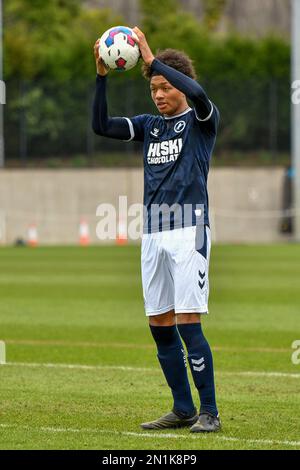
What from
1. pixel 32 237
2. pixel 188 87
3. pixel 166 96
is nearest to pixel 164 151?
pixel 166 96

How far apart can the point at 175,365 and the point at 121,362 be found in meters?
3.66

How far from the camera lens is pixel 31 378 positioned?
11.1 meters

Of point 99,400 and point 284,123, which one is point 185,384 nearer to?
point 99,400

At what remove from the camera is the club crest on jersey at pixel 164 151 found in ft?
27.8

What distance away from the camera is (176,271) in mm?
8398

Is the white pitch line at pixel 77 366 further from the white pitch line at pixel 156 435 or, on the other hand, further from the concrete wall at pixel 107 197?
the concrete wall at pixel 107 197

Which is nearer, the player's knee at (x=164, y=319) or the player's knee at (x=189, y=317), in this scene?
the player's knee at (x=189, y=317)

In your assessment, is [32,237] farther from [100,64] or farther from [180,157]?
[180,157]

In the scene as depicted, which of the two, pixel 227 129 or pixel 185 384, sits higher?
pixel 227 129

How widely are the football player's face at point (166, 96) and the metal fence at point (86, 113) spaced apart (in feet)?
122

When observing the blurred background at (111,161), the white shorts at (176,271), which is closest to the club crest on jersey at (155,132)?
the white shorts at (176,271)

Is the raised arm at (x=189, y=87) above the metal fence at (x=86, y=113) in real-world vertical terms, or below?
below
